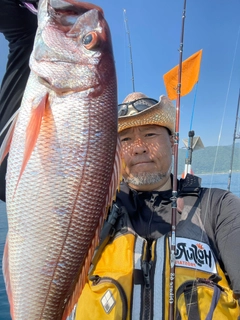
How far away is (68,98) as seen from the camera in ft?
5.20

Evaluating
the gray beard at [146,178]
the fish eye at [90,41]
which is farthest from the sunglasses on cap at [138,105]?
the fish eye at [90,41]

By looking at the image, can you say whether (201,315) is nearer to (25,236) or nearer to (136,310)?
(136,310)

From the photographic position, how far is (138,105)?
2.82 meters

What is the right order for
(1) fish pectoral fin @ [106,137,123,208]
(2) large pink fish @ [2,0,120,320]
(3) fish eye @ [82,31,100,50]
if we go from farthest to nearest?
(3) fish eye @ [82,31,100,50], (1) fish pectoral fin @ [106,137,123,208], (2) large pink fish @ [2,0,120,320]

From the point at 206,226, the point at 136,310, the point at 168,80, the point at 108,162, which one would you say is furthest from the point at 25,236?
the point at 168,80

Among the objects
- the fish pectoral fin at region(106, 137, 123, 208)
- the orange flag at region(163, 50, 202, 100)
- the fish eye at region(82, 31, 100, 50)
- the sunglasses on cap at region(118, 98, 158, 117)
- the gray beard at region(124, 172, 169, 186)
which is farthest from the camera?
the orange flag at region(163, 50, 202, 100)

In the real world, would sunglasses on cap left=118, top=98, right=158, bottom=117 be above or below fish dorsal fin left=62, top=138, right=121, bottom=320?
above

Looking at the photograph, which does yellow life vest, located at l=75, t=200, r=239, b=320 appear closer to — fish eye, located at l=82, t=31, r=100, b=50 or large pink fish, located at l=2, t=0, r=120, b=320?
large pink fish, located at l=2, t=0, r=120, b=320

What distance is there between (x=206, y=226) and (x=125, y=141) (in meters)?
1.06

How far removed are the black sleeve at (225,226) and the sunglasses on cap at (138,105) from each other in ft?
3.22

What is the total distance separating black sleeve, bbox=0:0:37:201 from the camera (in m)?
2.01

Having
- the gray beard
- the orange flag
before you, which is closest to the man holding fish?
the gray beard

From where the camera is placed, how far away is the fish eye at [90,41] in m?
1.71

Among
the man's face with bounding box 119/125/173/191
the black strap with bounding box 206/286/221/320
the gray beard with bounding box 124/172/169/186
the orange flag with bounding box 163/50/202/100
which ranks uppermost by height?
the orange flag with bounding box 163/50/202/100
